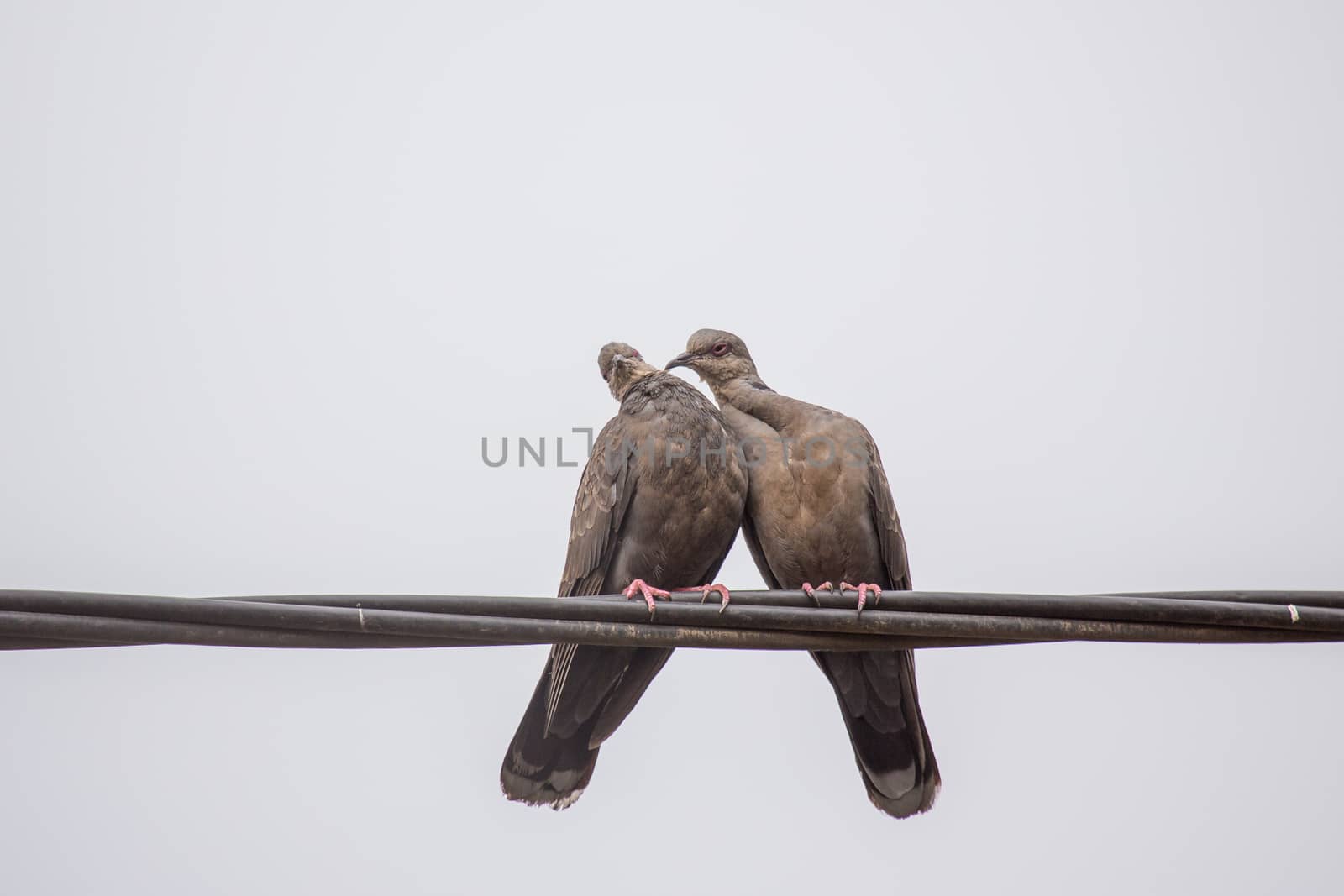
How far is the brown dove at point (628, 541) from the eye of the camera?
15.8ft

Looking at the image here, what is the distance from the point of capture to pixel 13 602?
2.65 m

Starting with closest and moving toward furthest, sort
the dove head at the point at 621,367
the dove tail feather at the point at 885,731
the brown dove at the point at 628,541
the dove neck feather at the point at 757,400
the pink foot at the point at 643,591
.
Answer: the pink foot at the point at 643,591
the brown dove at the point at 628,541
the dove tail feather at the point at 885,731
the dove neck feather at the point at 757,400
the dove head at the point at 621,367

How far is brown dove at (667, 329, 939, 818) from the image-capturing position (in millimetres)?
5023

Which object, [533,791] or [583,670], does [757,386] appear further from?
[533,791]

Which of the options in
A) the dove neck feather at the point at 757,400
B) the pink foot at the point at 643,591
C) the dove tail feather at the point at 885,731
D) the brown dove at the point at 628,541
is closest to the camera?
the pink foot at the point at 643,591

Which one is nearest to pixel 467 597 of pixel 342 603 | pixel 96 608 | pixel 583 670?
pixel 342 603

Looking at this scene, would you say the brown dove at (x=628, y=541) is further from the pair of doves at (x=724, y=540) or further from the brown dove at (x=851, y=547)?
the brown dove at (x=851, y=547)

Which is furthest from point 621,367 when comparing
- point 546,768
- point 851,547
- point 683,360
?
point 546,768

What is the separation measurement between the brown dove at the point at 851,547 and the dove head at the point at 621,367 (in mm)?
800

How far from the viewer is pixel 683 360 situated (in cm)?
614

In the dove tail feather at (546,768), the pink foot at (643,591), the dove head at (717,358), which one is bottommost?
the dove tail feather at (546,768)

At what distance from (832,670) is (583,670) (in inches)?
40.4

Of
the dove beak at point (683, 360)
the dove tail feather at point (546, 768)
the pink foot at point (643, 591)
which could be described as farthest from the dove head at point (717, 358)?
the dove tail feather at point (546, 768)

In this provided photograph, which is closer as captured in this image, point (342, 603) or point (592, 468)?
Result: point (342, 603)
